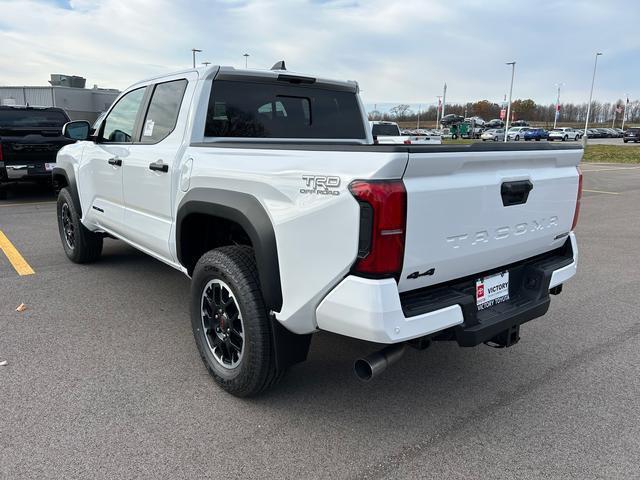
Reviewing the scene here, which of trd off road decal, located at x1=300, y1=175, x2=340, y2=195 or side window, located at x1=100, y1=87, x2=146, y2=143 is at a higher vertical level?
side window, located at x1=100, y1=87, x2=146, y2=143

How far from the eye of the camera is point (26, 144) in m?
10.1

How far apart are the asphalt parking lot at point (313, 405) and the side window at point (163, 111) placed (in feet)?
4.93

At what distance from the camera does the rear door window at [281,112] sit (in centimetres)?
366

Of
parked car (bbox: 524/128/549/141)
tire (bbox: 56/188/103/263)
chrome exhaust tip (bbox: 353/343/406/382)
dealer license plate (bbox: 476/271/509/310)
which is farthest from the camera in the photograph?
parked car (bbox: 524/128/549/141)

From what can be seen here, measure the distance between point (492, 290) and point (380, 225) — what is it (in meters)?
0.99

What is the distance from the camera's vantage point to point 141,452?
2.53 meters

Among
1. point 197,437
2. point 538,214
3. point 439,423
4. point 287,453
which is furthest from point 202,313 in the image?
point 538,214

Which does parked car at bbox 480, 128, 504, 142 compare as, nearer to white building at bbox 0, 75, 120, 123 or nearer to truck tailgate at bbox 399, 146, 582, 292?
white building at bbox 0, 75, 120, 123

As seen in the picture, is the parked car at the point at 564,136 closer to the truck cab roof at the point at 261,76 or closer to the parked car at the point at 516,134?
the parked car at the point at 516,134

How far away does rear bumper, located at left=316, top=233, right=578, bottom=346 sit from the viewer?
221 centimetres

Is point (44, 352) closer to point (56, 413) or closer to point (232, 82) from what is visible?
point (56, 413)

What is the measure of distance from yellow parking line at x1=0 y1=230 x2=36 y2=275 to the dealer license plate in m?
4.78

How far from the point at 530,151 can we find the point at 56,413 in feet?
9.71

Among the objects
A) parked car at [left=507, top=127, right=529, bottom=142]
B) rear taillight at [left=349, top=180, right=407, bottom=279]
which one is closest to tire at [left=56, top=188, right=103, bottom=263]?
rear taillight at [left=349, top=180, right=407, bottom=279]
